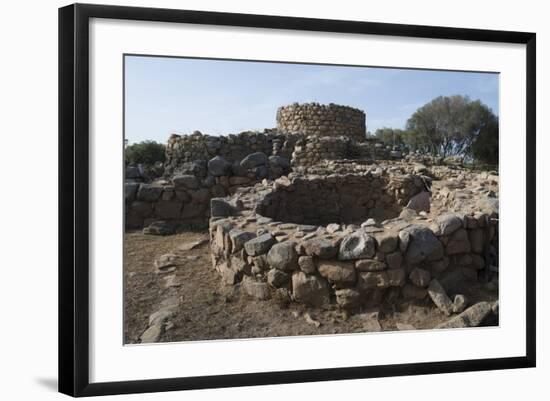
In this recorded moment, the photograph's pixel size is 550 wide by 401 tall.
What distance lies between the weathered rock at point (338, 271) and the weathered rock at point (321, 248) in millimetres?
85

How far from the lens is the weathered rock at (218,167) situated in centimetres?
905

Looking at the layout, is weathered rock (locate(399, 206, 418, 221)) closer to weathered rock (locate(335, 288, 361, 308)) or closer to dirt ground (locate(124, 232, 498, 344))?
dirt ground (locate(124, 232, 498, 344))

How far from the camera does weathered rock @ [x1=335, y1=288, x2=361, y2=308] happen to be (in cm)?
456

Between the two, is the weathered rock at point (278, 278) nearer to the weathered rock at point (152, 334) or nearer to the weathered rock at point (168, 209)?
the weathered rock at point (152, 334)

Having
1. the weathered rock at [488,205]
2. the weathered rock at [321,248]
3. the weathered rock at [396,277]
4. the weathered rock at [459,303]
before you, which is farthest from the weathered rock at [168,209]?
the weathered rock at [488,205]

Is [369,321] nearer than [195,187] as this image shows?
Yes

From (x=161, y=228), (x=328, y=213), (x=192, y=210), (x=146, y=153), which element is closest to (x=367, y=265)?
(x=146, y=153)

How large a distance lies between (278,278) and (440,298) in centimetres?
174

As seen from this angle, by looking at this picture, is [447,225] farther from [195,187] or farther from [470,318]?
[195,187]

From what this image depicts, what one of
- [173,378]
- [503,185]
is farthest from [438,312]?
[173,378]

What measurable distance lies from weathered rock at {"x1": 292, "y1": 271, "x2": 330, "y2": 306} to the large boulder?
509 cm

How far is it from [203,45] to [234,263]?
8.06 feet

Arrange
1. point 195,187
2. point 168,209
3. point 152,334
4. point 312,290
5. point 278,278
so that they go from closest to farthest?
1. point 152,334
2. point 312,290
3. point 278,278
4. point 168,209
5. point 195,187

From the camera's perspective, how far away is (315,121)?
488 inches
